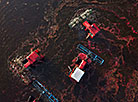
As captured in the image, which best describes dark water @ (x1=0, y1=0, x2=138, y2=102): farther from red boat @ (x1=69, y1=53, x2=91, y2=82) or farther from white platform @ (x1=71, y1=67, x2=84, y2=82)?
white platform @ (x1=71, y1=67, x2=84, y2=82)

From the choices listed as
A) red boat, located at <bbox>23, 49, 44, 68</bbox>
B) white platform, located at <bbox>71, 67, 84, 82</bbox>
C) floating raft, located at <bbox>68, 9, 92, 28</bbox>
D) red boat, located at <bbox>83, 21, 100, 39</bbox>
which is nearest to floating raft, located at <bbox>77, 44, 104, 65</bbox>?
red boat, located at <bbox>83, 21, 100, 39</bbox>

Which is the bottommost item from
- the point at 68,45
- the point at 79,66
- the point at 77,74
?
the point at 77,74

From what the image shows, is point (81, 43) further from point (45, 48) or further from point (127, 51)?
point (127, 51)

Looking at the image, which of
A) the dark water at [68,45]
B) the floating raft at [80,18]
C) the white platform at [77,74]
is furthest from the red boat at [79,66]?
the floating raft at [80,18]

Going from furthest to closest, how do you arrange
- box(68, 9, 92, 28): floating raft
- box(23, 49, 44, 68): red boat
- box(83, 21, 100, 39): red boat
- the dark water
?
box(68, 9, 92, 28): floating raft
box(83, 21, 100, 39): red boat
box(23, 49, 44, 68): red boat
the dark water

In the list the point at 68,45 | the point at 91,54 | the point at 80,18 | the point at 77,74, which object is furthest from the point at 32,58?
the point at 80,18

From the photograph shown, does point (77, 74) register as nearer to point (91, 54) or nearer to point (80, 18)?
point (91, 54)

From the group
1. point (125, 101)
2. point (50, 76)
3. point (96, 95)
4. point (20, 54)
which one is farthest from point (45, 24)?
point (125, 101)
